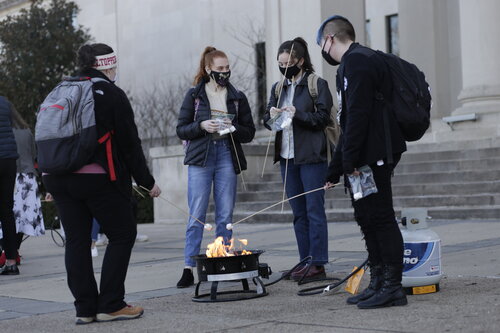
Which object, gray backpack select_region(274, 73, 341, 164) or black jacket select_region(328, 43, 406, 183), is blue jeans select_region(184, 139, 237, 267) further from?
black jacket select_region(328, 43, 406, 183)

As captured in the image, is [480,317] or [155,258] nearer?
[480,317]

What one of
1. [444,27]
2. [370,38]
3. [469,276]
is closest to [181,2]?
[370,38]

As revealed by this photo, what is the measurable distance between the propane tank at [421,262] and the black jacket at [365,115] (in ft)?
2.24

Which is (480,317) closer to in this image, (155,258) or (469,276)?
(469,276)

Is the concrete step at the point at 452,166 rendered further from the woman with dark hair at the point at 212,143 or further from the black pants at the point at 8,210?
the black pants at the point at 8,210

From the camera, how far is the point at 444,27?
840 inches

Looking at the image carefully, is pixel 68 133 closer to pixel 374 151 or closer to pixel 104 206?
pixel 104 206

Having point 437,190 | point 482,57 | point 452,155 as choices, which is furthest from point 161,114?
point 437,190

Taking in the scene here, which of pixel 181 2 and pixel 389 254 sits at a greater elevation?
pixel 181 2

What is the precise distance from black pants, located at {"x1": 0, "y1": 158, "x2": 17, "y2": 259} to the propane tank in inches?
183

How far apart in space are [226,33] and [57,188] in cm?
2416

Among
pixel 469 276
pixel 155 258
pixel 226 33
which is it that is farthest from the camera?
pixel 226 33

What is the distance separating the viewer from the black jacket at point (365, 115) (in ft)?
16.8

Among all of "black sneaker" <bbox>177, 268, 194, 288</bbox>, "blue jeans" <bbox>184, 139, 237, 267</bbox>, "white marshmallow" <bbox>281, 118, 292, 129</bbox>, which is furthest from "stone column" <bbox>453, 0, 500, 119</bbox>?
"black sneaker" <bbox>177, 268, 194, 288</bbox>
